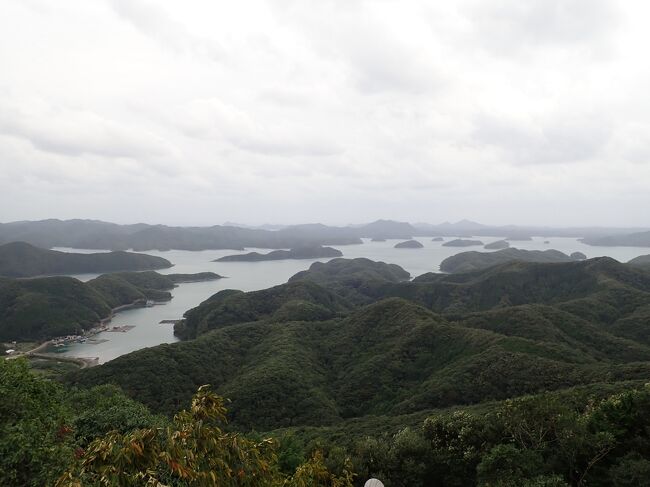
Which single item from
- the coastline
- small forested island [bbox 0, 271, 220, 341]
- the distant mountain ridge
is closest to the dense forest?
the distant mountain ridge

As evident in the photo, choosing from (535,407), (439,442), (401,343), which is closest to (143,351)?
(401,343)

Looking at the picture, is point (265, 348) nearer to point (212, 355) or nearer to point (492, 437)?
point (212, 355)

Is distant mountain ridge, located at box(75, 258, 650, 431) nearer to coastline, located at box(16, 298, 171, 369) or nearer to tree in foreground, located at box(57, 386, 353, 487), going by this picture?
coastline, located at box(16, 298, 171, 369)

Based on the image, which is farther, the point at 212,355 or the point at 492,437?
the point at 212,355

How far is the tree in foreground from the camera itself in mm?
4918

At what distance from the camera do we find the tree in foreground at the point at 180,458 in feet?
16.1

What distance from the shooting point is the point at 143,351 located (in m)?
67.2

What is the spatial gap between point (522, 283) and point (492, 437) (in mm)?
123698

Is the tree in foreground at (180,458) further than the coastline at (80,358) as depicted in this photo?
No

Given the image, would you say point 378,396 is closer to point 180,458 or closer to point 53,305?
point 180,458

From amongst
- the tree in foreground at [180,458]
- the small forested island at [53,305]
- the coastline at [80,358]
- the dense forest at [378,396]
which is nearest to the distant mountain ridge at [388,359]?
the dense forest at [378,396]

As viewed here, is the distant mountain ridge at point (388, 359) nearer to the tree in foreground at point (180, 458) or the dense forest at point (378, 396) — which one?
the dense forest at point (378, 396)

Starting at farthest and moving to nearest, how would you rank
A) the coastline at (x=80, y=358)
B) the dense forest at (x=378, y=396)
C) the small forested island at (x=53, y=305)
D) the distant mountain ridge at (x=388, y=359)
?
the small forested island at (x=53, y=305)
the coastline at (x=80, y=358)
the distant mountain ridge at (x=388, y=359)
the dense forest at (x=378, y=396)

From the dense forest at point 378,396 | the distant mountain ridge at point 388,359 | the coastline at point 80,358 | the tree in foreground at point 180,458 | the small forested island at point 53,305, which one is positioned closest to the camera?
the tree in foreground at point 180,458
